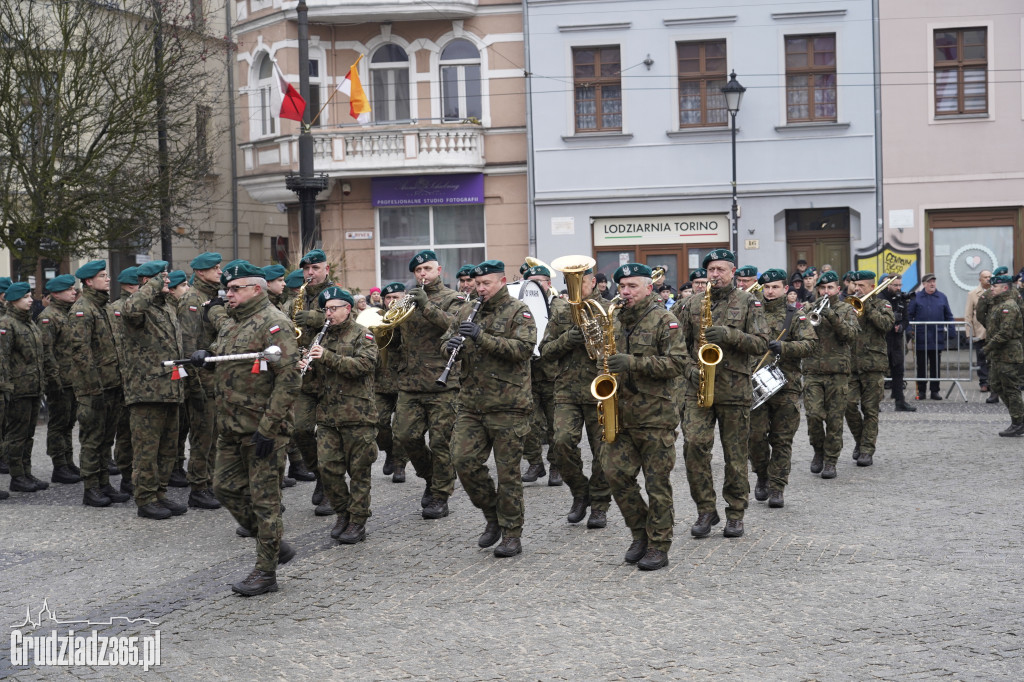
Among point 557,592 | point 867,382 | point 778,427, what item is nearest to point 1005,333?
point 867,382

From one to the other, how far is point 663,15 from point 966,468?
1639cm

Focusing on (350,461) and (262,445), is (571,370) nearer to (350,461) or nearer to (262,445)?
(350,461)

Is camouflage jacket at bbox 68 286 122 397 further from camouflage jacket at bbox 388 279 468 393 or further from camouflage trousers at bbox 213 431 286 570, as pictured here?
camouflage trousers at bbox 213 431 286 570

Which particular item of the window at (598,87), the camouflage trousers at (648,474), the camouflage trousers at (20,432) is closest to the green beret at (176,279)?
the camouflage trousers at (20,432)

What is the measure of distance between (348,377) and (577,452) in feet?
6.24

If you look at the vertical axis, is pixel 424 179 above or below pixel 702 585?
above

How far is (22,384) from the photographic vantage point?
42.3 feet

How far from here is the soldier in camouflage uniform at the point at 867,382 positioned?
13227 millimetres

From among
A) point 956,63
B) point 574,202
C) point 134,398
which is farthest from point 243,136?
point 134,398

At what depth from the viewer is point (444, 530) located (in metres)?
9.98

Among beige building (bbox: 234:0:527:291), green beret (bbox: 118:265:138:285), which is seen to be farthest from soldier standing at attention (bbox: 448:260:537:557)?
beige building (bbox: 234:0:527:291)

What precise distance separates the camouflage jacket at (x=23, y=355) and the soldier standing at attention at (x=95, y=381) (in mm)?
1257

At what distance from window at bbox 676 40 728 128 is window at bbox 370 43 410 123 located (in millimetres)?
6235

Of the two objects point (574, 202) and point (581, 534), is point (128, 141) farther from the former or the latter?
point (581, 534)
